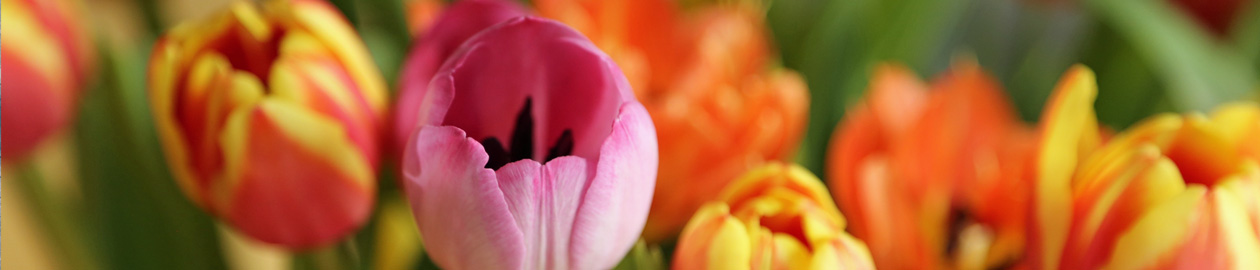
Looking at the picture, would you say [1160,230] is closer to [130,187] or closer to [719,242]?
[719,242]

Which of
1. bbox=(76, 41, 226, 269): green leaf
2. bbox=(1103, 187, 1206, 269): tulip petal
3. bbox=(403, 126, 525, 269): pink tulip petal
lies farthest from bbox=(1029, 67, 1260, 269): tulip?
bbox=(76, 41, 226, 269): green leaf

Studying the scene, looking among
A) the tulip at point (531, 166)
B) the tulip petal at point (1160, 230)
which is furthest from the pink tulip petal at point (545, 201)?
the tulip petal at point (1160, 230)

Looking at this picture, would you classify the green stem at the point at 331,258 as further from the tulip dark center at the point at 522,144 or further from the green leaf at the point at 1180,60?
the green leaf at the point at 1180,60

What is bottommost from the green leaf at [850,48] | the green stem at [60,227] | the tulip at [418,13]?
the green stem at [60,227]

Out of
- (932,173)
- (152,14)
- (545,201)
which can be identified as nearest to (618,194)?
(545,201)

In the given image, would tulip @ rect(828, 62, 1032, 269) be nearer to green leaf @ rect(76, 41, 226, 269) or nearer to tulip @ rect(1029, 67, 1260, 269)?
tulip @ rect(1029, 67, 1260, 269)

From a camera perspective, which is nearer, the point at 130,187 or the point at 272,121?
the point at 272,121
